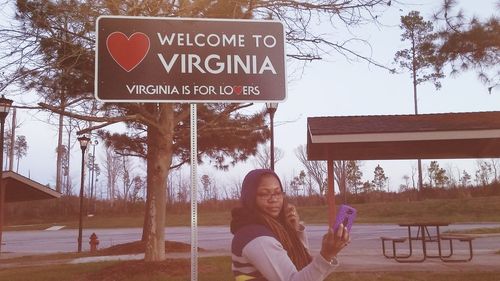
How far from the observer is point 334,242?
5.54 feet

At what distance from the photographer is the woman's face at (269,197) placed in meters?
2.02

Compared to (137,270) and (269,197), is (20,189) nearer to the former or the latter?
(137,270)

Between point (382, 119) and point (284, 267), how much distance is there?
421 inches

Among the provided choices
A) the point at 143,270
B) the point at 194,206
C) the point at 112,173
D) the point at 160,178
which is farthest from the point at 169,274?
the point at 112,173

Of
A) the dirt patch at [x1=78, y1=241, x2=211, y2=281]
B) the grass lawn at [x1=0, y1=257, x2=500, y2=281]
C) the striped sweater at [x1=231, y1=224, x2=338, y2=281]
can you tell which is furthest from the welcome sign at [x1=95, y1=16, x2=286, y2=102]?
the dirt patch at [x1=78, y1=241, x2=211, y2=281]

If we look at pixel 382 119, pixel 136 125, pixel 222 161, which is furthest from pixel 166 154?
pixel 222 161

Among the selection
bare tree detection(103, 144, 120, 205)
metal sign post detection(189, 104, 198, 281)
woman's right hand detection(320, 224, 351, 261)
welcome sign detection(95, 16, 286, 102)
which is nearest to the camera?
woman's right hand detection(320, 224, 351, 261)

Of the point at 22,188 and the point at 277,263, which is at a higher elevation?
the point at 22,188

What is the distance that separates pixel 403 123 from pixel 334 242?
397 inches

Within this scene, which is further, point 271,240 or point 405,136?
point 405,136

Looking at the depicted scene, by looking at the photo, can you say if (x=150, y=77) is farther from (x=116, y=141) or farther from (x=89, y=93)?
(x=116, y=141)

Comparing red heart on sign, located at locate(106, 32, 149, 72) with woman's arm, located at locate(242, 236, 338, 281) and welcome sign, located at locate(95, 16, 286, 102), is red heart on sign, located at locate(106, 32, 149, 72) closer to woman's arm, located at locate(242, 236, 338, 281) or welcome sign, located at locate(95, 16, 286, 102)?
welcome sign, located at locate(95, 16, 286, 102)

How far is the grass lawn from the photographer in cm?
955

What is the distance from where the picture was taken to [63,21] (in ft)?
35.3
